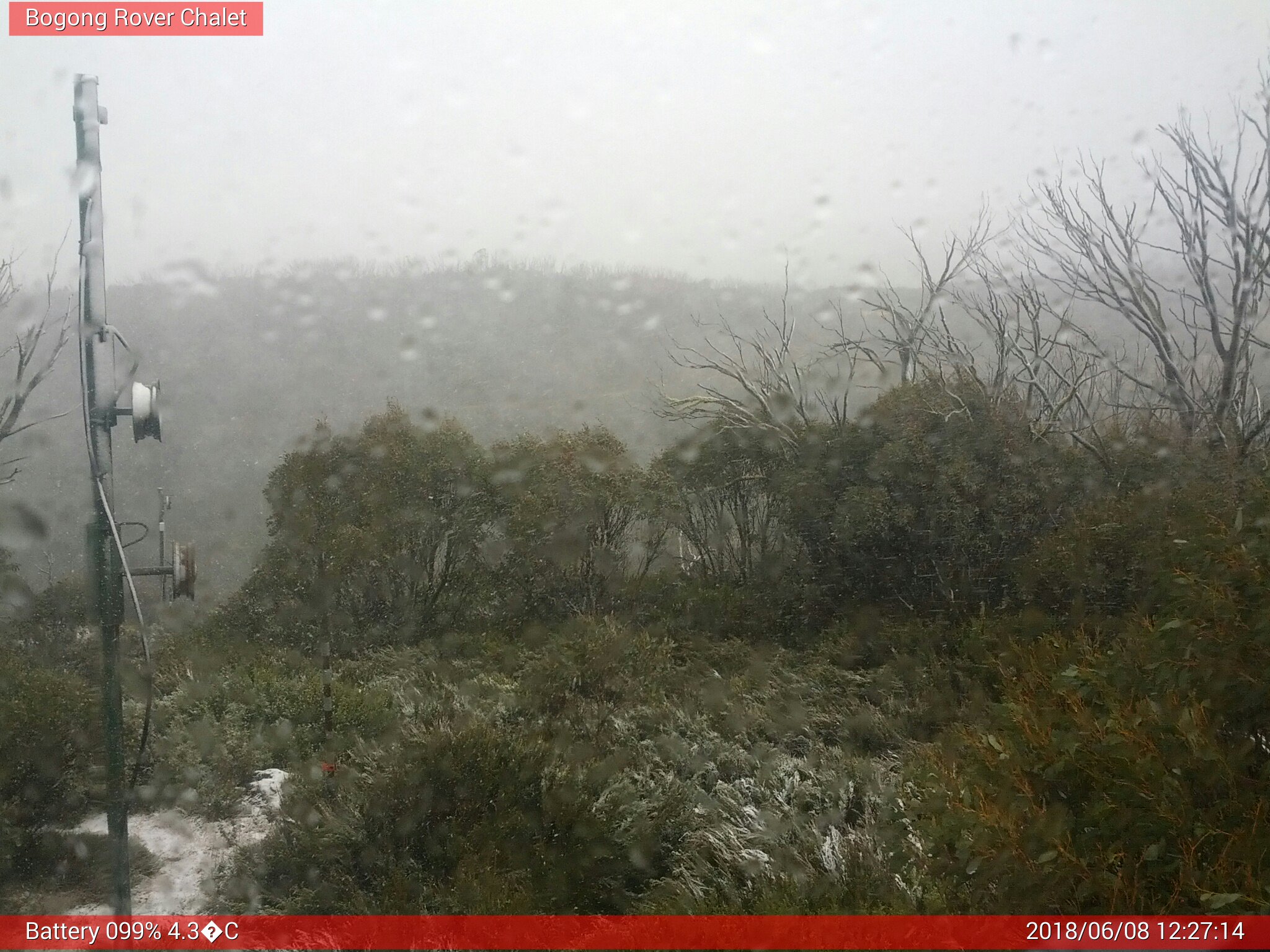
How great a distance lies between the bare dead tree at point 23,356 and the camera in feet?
18.6

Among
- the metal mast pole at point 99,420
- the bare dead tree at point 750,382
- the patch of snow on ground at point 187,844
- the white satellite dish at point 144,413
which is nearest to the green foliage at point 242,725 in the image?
the patch of snow on ground at point 187,844

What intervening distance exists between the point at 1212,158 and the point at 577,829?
8027 millimetres

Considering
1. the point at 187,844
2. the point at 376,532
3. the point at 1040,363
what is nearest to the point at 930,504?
the point at 1040,363

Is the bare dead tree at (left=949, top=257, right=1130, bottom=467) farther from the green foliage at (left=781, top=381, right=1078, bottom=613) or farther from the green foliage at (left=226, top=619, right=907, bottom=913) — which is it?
the green foliage at (left=226, top=619, right=907, bottom=913)

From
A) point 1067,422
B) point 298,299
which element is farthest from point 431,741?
point 1067,422

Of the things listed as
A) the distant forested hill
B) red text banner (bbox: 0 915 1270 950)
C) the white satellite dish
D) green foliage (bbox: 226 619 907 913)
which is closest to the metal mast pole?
the white satellite dish

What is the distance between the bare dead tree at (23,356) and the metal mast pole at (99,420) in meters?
Result: 2.63

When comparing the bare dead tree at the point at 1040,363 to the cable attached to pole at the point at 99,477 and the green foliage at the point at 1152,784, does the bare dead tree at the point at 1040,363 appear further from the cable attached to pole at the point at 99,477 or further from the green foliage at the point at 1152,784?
the cable attached to pole at the point at 99,477

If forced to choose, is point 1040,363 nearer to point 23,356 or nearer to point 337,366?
point 337,366

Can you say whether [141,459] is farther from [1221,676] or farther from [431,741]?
[1221,676]

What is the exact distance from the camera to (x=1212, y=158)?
7535mm

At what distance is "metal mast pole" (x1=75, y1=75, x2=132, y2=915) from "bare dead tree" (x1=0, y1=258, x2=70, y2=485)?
2.63 metres

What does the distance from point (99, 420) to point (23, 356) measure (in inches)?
123

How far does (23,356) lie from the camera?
5695 millimetres
